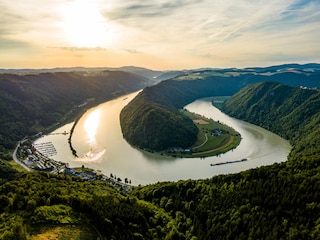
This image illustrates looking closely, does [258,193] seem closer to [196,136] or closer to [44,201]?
[44,201]

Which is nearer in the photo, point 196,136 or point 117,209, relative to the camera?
point 117,209

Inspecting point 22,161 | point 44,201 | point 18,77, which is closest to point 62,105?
point 18,77

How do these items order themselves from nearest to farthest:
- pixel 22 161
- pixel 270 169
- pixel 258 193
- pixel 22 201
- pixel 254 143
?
pixel 22 201 → pixel 258 193 → pixel 270 169 → pixel 22 161 → pixel 254 143

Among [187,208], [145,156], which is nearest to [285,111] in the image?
[145,156]

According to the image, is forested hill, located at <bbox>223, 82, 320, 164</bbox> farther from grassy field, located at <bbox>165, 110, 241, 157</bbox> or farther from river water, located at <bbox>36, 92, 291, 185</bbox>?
grassy field, located at <bbox>165, 110, 241, 157</bbox>

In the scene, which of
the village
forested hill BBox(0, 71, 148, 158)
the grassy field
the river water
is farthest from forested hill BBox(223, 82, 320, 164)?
forested hill BBox(0, 71, 148, 158)

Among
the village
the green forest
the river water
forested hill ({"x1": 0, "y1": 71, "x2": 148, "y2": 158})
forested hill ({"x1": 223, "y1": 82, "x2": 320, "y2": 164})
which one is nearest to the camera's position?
the green forest

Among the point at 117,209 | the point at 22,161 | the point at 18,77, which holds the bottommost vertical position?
the point at 22,161
